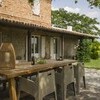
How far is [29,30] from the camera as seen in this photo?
1627 cm

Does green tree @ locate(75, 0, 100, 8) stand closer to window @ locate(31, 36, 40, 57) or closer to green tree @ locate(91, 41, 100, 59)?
window @ locate(31, 36, 40, 57)

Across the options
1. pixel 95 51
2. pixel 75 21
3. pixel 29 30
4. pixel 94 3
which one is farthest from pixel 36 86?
pixel 75 21

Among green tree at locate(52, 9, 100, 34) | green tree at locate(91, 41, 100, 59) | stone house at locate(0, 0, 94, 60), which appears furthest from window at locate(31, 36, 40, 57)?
green tree at locate(52, 9, 100, 34)

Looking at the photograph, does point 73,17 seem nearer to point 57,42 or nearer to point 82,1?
point 57,42

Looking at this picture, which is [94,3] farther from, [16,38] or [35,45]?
[35,45]

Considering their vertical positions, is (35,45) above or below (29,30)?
below

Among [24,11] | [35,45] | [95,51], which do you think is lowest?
[95,51]

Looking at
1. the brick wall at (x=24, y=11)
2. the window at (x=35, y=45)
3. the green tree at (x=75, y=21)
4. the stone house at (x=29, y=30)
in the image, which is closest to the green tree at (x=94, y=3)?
the stone house at (x=29, y=30)

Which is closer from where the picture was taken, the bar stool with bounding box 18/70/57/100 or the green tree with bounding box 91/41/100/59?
the bar stool with bounding box 18/70/57/100

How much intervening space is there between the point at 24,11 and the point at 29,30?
3.19 metres

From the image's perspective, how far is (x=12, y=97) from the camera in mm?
5883

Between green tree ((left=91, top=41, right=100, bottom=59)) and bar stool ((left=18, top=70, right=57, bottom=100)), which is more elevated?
green tree ((left=91, top=41, right=100, bottom=59))

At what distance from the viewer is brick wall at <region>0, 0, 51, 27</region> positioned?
1722 cm

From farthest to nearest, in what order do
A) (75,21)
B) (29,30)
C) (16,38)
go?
(75,21) → (16,38) → (29,30)
